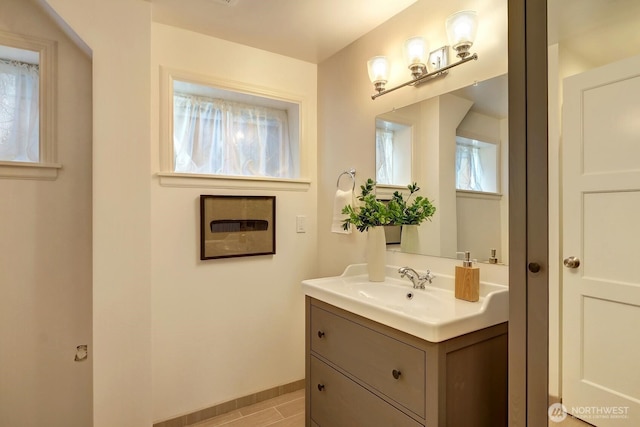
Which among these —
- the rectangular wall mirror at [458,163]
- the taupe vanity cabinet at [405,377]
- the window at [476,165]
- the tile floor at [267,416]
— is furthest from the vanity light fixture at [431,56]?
the tile floor at [267,416]

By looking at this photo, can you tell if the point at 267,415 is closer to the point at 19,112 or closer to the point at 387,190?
the point at 387,190

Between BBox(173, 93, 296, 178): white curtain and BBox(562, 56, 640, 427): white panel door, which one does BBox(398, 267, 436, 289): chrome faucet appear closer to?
BBox(562, 56, 640, 427): white panel door

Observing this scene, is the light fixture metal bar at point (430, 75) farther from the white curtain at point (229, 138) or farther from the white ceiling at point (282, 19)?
the white curtain at point (229, 138)

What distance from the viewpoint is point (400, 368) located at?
122cm

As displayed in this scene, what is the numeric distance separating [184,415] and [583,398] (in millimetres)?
2068

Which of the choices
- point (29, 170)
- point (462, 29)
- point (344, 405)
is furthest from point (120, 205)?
point (462, 29)

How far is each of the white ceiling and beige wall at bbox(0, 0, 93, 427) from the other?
61cm

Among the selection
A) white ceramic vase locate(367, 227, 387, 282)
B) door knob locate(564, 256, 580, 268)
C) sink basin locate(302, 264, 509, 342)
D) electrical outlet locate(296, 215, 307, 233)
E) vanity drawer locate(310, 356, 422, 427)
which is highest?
electrical outlet locate(296, 215, 307, 233)

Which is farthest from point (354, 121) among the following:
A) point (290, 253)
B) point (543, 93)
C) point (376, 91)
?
point (543, 93)

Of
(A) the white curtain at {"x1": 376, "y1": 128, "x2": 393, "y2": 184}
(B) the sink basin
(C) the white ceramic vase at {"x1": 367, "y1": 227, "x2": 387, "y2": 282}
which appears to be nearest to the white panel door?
(B) the sink basin

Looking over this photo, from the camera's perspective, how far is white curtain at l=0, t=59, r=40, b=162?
1715 mm

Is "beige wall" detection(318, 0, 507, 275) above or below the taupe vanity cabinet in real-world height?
above

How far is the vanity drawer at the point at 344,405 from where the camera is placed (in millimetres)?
1271

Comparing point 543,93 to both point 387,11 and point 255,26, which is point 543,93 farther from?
point 255,26
